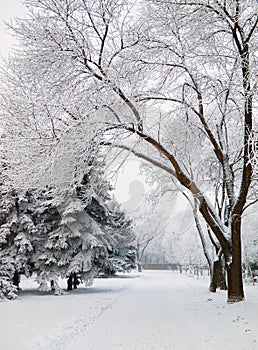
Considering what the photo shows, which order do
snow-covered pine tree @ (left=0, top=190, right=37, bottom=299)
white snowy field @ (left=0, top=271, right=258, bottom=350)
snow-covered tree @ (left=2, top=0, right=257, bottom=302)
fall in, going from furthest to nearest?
1. snow-covered pine tree @ (left=0, top=190, right=37, bottom=299)
2. snow-covered tree @ (left=2, top=0, right=257, bottom=302)
3. white snowy field @ (left=0, top=271, right=258, bottom=350)

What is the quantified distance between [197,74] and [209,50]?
0.96 metres

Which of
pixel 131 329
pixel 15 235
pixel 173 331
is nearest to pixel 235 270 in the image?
pixel 173 331

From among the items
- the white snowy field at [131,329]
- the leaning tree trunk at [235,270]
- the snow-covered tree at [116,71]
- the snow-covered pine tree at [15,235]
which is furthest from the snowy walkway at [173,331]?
the snow-covered pine tree at [15,235]

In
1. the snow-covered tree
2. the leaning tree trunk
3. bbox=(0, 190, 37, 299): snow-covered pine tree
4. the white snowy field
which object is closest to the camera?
the white snowy field

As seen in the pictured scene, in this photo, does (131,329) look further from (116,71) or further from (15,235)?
(15,235)

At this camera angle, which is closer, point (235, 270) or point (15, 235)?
point (235, 270)

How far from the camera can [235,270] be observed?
9789 millimetres

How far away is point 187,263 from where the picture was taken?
54875 millimetres

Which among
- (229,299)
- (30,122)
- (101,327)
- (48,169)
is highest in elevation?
(30,122)

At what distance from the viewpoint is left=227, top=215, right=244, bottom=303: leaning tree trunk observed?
385 inches

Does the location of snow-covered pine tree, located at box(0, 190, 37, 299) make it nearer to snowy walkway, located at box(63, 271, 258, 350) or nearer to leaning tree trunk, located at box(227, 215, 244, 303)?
snowy walkway, located at box(63, 271, 258, 350)

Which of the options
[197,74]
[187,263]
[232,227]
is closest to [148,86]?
[197,74]

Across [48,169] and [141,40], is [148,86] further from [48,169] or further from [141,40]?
[48,169]

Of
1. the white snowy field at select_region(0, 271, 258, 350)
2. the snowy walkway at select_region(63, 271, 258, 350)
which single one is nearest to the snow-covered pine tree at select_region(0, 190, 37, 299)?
the white snowy field at select_region(0, 271, 258, 350)
